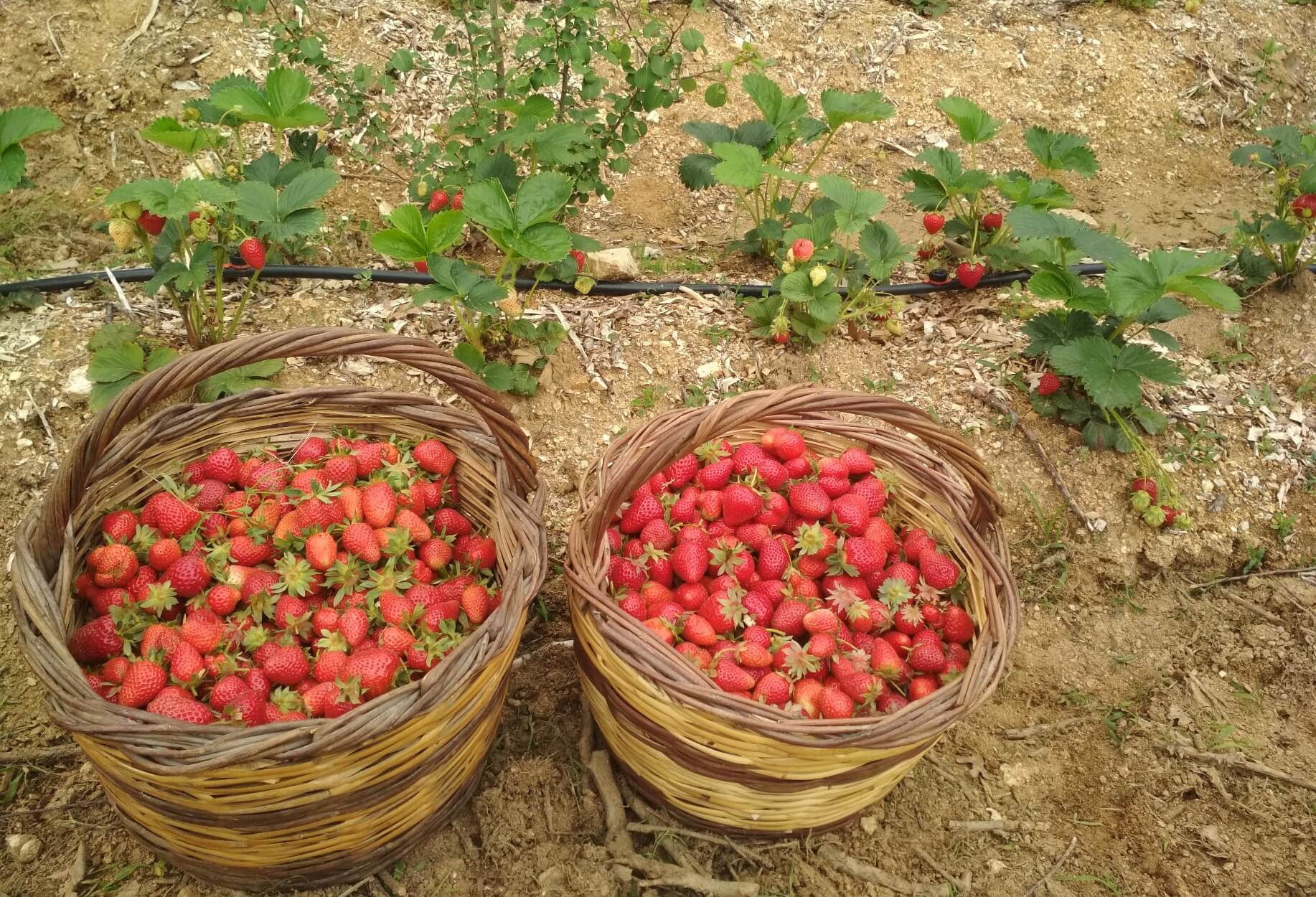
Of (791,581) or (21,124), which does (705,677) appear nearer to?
(791,581)

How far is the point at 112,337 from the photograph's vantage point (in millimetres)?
2701

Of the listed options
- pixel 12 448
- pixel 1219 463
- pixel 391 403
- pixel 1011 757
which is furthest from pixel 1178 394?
pixel 12 448

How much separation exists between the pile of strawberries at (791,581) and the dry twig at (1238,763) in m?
0.86

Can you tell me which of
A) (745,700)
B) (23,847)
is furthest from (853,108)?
(23,847)

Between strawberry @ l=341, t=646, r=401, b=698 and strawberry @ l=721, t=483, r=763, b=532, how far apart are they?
0.62m

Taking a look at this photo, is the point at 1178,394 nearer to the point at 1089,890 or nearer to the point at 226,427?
the point at 1089,890

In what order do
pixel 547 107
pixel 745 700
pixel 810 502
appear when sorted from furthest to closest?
1. pixel 547 107
2. pixel 810 502
3. pixel 745 700

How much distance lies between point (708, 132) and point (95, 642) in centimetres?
247

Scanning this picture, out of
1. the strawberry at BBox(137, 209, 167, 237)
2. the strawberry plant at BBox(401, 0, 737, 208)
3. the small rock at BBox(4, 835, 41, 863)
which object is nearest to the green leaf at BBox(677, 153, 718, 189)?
the strawberry plant at BBox(401, 0, 737, 208)

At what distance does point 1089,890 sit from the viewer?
2.09 metres

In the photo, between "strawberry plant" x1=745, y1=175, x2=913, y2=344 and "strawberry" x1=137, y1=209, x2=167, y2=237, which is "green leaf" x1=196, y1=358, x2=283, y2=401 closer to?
"strawberry" x1=137, y1=209, x2=167, y2=237

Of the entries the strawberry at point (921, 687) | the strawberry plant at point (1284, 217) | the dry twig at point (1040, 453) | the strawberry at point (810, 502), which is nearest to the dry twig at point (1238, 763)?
the dry twig at point (1040, 453)

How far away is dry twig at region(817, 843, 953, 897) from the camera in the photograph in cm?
204

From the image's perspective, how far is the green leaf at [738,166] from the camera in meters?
2.80
